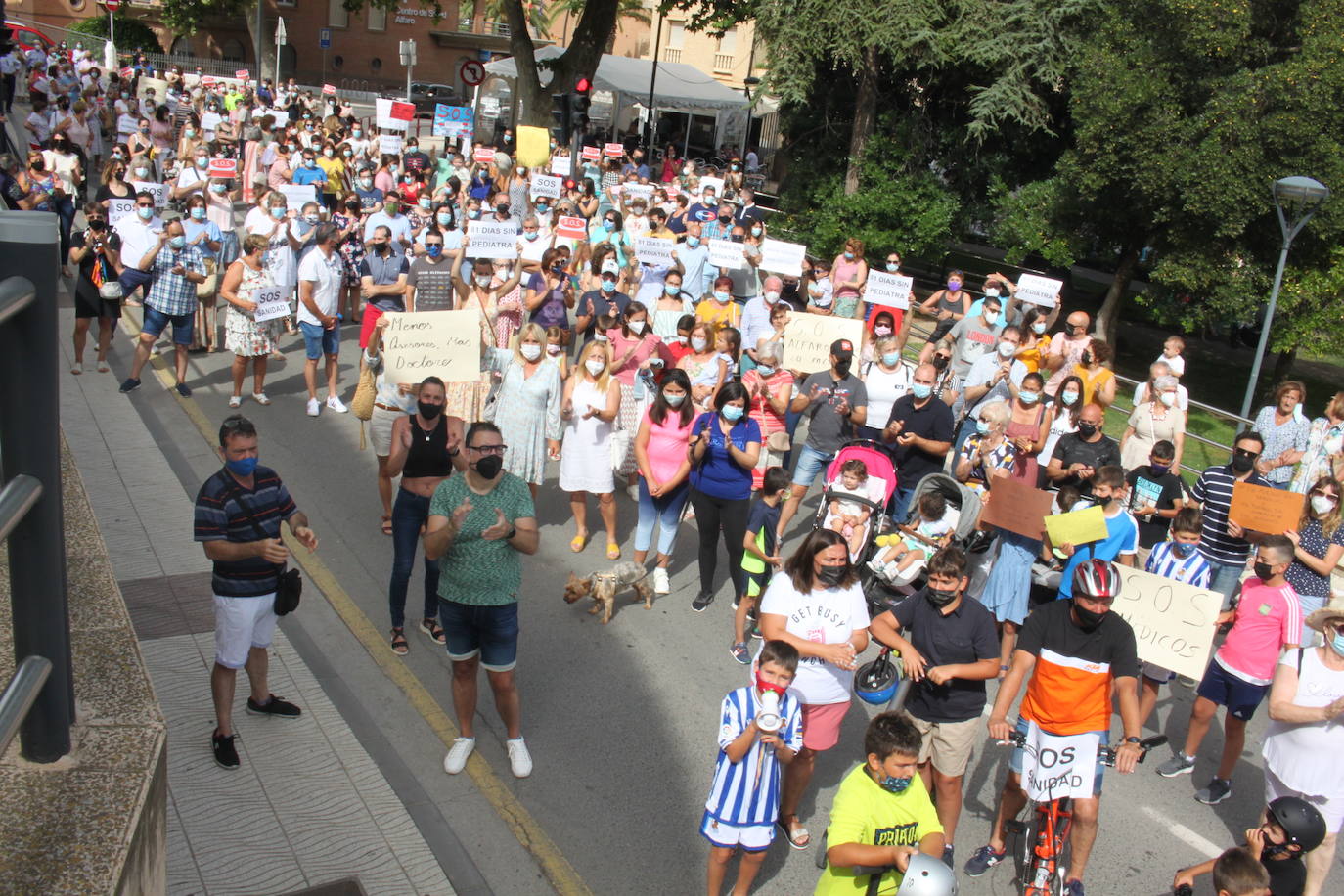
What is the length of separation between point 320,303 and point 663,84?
117 feet

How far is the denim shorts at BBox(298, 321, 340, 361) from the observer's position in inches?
482

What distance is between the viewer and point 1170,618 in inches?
261

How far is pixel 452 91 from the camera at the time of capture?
57250mm

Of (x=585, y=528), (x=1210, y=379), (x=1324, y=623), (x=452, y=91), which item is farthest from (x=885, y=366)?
(x=452, y=91)

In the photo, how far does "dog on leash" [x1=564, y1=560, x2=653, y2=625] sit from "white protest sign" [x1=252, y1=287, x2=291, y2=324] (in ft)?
16.7

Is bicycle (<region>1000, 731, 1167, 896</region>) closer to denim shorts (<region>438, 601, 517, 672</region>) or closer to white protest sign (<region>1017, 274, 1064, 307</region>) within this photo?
denim shorts (<region>438, 601, 517, 672</region>)

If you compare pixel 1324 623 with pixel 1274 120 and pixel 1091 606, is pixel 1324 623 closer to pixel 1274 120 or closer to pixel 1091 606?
pixel 1091 606

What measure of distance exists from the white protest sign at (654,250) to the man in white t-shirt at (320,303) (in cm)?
393

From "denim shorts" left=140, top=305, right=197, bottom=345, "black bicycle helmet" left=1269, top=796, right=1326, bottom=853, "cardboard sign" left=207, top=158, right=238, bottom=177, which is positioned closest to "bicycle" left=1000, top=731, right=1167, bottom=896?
"black bicycle helmet" left=1269, top=796, right=1326, bottom=853

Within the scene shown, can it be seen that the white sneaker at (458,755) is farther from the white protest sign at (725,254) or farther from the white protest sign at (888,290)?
the white protest sign at (725,254)

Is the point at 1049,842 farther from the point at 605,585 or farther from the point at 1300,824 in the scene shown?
the point at 605,585

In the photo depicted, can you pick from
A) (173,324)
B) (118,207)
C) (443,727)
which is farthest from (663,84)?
(443,727)

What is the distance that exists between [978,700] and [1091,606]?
28.8 inches

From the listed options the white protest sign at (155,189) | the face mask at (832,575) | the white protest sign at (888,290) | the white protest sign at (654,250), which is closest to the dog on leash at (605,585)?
the face mask at (832,575)
